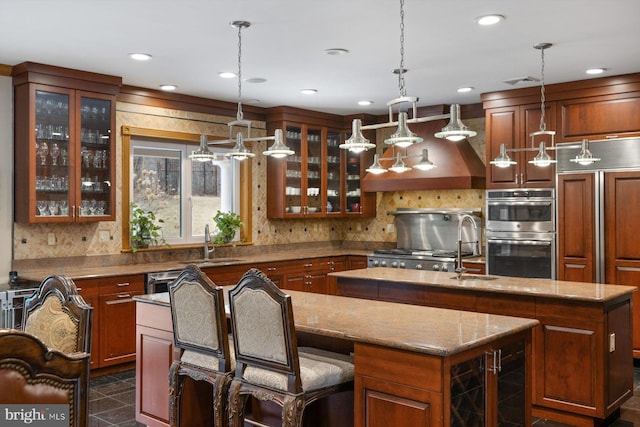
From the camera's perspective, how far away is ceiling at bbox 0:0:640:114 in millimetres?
3768

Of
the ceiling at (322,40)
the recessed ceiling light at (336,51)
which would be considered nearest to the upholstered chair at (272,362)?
the ceiling at (322,40)

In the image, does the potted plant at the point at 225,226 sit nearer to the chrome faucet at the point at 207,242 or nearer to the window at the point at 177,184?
the chrome faucet at the point at 207,242

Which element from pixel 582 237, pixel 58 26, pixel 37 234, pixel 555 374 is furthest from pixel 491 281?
pixel 37 234

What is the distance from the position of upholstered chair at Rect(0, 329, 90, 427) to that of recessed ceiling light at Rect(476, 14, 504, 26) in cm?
324

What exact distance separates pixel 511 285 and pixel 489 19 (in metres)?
1.87

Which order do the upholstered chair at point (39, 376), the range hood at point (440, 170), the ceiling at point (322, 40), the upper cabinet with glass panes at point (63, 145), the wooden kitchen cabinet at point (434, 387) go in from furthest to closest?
the range hood at point (440, 170)
the upper cabinet with glass panes at point (63, 145)
the ceiling at point (322, 40)
the wooden kitchen cabinet at point (434, 387)
the upholstered chair at point (39, 376)

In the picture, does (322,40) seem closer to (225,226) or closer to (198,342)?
(198,342)

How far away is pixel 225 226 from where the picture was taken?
6801 millimetres

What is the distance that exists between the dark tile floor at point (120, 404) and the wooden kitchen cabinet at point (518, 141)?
207cm

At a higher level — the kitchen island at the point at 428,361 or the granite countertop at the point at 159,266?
the granite countertop at the point at 159,266

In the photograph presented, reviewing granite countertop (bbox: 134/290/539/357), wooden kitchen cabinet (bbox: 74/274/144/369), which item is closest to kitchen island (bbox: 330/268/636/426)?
→ granite countertop (bbox: 134/290/539/357)

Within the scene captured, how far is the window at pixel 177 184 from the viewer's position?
6301 mm

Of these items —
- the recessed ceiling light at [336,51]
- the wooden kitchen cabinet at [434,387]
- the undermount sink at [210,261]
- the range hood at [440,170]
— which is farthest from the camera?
the range hood at [440,170]

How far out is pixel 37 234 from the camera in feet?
17.9
